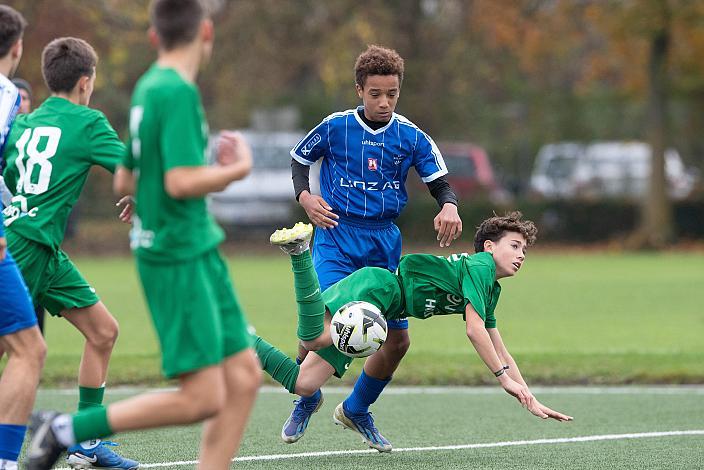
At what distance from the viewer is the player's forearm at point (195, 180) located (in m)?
4.58

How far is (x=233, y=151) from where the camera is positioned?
Result: 4.75 meters

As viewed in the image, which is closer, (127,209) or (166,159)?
(166,159)

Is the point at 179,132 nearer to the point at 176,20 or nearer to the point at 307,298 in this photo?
the point at 176,20

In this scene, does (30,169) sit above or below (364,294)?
above

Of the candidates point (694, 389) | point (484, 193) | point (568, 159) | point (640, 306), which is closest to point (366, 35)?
point (484, 193)

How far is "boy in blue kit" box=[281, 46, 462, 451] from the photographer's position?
23.9 ft

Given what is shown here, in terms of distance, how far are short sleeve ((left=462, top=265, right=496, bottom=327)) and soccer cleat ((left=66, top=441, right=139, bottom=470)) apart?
1935 mm

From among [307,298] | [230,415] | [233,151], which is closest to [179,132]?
[233,151]

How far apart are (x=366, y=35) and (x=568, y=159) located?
26.9ft

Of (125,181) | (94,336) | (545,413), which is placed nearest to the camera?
(125,181)

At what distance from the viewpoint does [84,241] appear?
29250 mm

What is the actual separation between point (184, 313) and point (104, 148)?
5.86 ft

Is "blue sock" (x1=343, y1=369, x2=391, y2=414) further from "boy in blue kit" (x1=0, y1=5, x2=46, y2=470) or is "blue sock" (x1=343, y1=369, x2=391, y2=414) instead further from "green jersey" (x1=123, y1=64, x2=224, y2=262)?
"green jersey" (x1=123, y1=64, x2=224, y2=262)

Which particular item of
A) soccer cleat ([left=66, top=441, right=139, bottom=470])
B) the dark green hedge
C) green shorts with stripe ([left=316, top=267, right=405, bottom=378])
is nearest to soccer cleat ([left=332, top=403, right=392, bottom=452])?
green shorts with stripe ([left=316, top=267, right=405, bottom=378])
